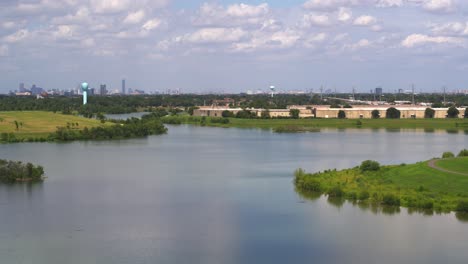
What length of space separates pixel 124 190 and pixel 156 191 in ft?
2.48

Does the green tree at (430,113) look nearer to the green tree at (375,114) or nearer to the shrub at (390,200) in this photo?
the green tree at (375,114)

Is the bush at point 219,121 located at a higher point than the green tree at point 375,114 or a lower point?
lower

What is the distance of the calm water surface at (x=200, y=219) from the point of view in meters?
11.1

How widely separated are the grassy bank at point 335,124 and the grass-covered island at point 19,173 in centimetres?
2092

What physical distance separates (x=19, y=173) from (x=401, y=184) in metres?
9.08

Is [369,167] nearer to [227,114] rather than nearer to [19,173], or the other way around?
[19,173]

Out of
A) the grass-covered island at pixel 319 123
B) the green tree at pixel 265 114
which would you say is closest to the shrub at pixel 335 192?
the grass-covered island at pixel 319 123

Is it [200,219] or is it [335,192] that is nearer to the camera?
[200,219]

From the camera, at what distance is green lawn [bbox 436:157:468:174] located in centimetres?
1674

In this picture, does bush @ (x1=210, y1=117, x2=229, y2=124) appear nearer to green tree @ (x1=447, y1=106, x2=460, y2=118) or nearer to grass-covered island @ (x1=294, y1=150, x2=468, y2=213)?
green tree @ (x1=447, y1=106, x2=460, y2=118)

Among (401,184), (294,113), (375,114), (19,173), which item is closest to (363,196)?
(401,184)

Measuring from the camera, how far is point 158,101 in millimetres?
73562

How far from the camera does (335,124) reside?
4150 cm

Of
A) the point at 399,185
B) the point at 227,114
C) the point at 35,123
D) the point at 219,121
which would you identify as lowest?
the point at 399,185
